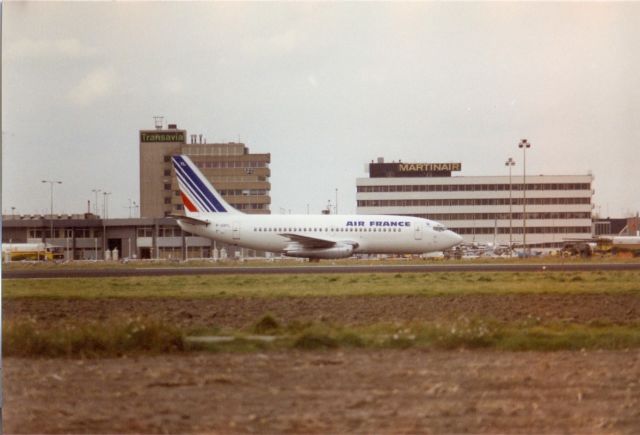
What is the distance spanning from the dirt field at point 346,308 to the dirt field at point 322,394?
4.11 m

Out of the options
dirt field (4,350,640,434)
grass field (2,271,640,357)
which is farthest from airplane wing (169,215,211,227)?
dirt field (4,350,640,434)

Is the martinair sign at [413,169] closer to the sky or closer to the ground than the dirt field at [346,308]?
closer to the sky

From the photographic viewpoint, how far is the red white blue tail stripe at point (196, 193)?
4822 centimetres

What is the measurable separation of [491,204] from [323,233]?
1265cm

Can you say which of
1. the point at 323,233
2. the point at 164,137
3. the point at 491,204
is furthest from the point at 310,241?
the point at 164,137

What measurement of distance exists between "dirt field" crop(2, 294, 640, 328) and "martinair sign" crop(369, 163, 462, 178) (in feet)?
188

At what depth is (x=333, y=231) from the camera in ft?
154

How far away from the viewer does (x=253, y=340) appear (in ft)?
42.4

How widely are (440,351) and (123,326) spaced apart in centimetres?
540

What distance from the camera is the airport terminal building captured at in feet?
165

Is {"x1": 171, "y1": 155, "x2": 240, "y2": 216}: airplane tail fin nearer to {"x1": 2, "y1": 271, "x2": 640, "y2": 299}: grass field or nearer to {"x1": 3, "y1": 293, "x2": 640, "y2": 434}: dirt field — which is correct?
{"x1": 2, "y1": 271, "x2": 640, "y2": 299}: grass field

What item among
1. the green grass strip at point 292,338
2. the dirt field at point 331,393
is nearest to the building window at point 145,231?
the green grass strip at point 292,338

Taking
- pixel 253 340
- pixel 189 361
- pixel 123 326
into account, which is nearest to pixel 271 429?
pixel 189 361

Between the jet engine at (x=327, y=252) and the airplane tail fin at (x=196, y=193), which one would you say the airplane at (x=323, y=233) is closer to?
the jet engine at (x=327, y=252)
